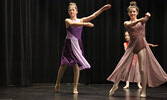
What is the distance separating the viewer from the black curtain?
247 inches

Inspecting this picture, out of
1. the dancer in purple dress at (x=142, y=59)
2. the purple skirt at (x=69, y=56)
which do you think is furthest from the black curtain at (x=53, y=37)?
the dancer in purple dress at (x=142, y=59)

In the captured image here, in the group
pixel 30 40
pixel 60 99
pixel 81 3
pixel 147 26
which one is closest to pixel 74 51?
pixel 60 99

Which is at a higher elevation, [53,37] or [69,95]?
[53,37]

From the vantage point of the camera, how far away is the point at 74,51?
469 centimetres

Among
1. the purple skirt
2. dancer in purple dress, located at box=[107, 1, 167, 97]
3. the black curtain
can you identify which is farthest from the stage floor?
the black curtain

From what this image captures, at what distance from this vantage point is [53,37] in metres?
6.86

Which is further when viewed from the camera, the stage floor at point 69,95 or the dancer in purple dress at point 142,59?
the dancer in purple dress at point 142,59

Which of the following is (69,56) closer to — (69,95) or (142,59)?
(69,95)

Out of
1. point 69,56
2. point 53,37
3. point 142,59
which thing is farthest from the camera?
point 53,37

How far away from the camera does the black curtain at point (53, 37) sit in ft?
20.5

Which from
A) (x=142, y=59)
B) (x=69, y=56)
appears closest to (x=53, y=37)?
(x=69, y=56)

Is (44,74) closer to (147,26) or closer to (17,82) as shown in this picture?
(17,82)

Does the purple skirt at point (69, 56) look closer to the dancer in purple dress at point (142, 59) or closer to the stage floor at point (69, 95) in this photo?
the stage floor at point (69, 95)

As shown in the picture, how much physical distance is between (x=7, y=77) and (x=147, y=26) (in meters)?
Result: 3.50
